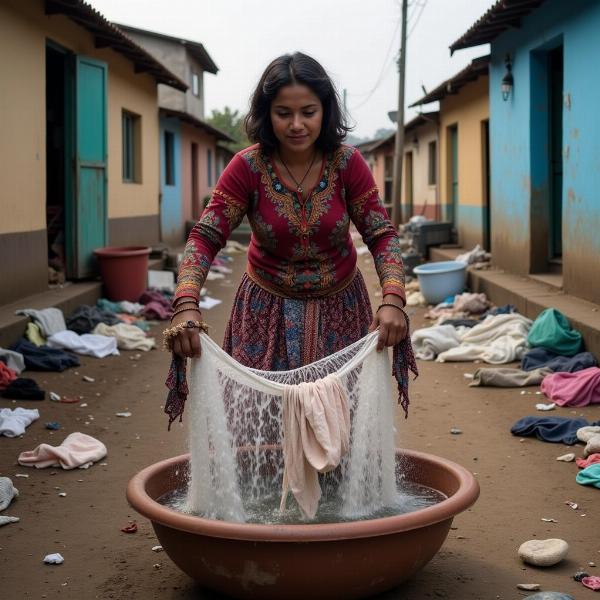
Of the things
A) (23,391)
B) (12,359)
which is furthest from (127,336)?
(23,391)

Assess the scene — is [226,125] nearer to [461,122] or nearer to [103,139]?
[461,122]

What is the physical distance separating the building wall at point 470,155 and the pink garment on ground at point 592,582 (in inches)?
480

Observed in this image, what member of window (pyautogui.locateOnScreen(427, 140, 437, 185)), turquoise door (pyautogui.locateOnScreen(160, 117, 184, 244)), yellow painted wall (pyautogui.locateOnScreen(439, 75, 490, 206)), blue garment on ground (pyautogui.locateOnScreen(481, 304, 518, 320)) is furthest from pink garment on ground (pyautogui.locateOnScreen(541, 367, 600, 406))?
window (pyautogui.locateOnScreen(427, 140, 437, 185))

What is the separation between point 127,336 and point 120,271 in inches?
92.2

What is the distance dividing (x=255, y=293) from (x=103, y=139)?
922cm

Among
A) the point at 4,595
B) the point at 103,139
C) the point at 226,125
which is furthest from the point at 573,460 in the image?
the point at 226,125

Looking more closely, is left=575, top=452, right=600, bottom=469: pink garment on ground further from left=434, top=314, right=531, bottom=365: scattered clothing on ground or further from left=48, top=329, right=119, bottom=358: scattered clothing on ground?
left=48, top=329, right=119, bottom=358: scattered clothing on ground

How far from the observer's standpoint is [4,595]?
343 cm

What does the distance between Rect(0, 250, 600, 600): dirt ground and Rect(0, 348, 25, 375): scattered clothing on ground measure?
21 cm

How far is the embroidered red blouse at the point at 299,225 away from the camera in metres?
3.31

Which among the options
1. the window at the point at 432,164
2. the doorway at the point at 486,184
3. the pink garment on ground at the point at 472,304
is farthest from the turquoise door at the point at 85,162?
the window at the point at 432,164

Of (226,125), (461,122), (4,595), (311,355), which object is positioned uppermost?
(226,125)

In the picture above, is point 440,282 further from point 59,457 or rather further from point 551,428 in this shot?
point 59,457

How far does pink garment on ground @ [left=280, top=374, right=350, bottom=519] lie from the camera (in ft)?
10.3
